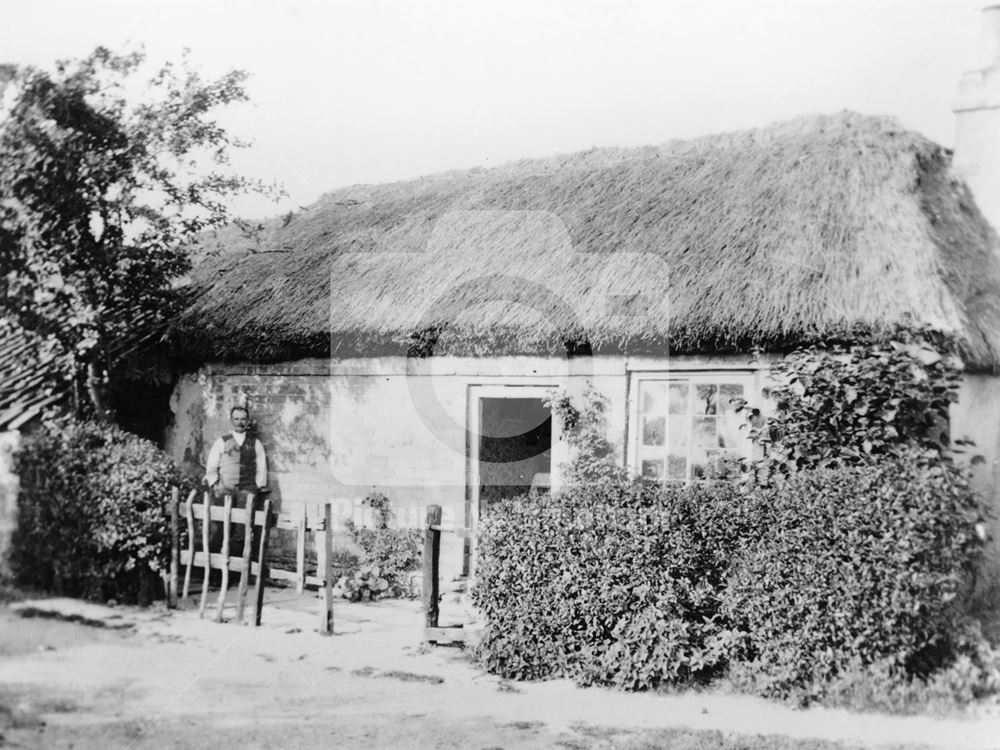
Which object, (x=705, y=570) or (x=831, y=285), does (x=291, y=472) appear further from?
(x=831, y=285)

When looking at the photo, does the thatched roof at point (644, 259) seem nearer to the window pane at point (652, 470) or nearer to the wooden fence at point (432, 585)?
the window pane at point (652, 470)

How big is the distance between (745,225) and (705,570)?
4302 millimetres

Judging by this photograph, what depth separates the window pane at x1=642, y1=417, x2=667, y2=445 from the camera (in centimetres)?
836

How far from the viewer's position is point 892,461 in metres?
5.94

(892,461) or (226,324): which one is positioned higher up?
(226,324)

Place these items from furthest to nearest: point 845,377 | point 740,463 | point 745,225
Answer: point 745,225
point 740,463
point 845,377

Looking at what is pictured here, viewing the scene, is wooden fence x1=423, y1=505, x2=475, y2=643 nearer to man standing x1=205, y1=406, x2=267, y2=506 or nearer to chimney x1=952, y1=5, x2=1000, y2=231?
man standing x1=205, y1=406, x2=267, y2=506

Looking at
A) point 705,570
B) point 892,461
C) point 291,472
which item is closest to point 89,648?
point 291,472

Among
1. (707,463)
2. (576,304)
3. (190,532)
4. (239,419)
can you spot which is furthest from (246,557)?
(707,463)

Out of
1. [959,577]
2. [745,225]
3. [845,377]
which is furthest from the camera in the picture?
[745,225]

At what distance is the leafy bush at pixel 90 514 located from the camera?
8.15 m

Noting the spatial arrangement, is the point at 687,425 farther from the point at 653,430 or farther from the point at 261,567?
the point at 261,567

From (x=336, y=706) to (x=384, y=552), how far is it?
3.64 m

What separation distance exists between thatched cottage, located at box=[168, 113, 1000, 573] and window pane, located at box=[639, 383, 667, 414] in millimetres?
21
